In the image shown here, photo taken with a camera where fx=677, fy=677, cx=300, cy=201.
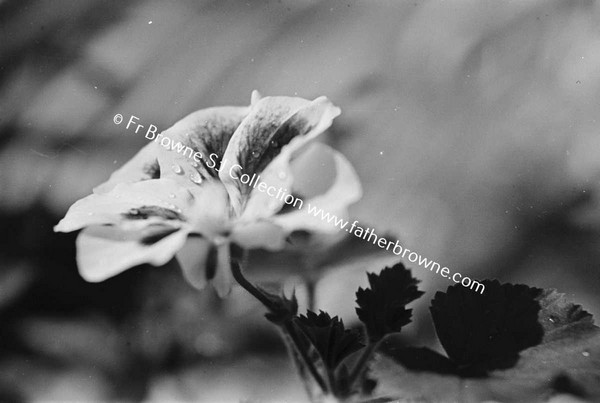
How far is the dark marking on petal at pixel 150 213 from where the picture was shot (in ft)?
0.98

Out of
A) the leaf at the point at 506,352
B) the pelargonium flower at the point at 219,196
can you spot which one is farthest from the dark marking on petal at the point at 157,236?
the leaf at the point at 506,352

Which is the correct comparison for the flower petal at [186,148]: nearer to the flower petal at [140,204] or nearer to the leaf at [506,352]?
the flower petal at [140,204]

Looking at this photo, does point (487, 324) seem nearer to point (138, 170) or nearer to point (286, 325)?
point (286, 325)

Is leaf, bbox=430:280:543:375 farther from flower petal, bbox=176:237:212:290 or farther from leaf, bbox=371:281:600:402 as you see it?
flower petal, bbox=176:237:212:290

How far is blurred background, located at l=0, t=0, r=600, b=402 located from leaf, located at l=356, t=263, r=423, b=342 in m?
0.03

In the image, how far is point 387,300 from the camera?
1.01ft

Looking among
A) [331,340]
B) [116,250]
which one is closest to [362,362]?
[331,340]

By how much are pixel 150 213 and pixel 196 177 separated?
0.03m

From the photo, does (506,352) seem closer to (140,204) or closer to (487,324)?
(487,324)

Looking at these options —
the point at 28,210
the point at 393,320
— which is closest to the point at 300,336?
the point at 393,320

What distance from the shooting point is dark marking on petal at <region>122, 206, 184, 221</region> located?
11.7 inches

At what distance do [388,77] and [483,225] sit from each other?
0.30 feet

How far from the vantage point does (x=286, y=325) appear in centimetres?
31

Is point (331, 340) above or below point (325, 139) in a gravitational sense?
below
